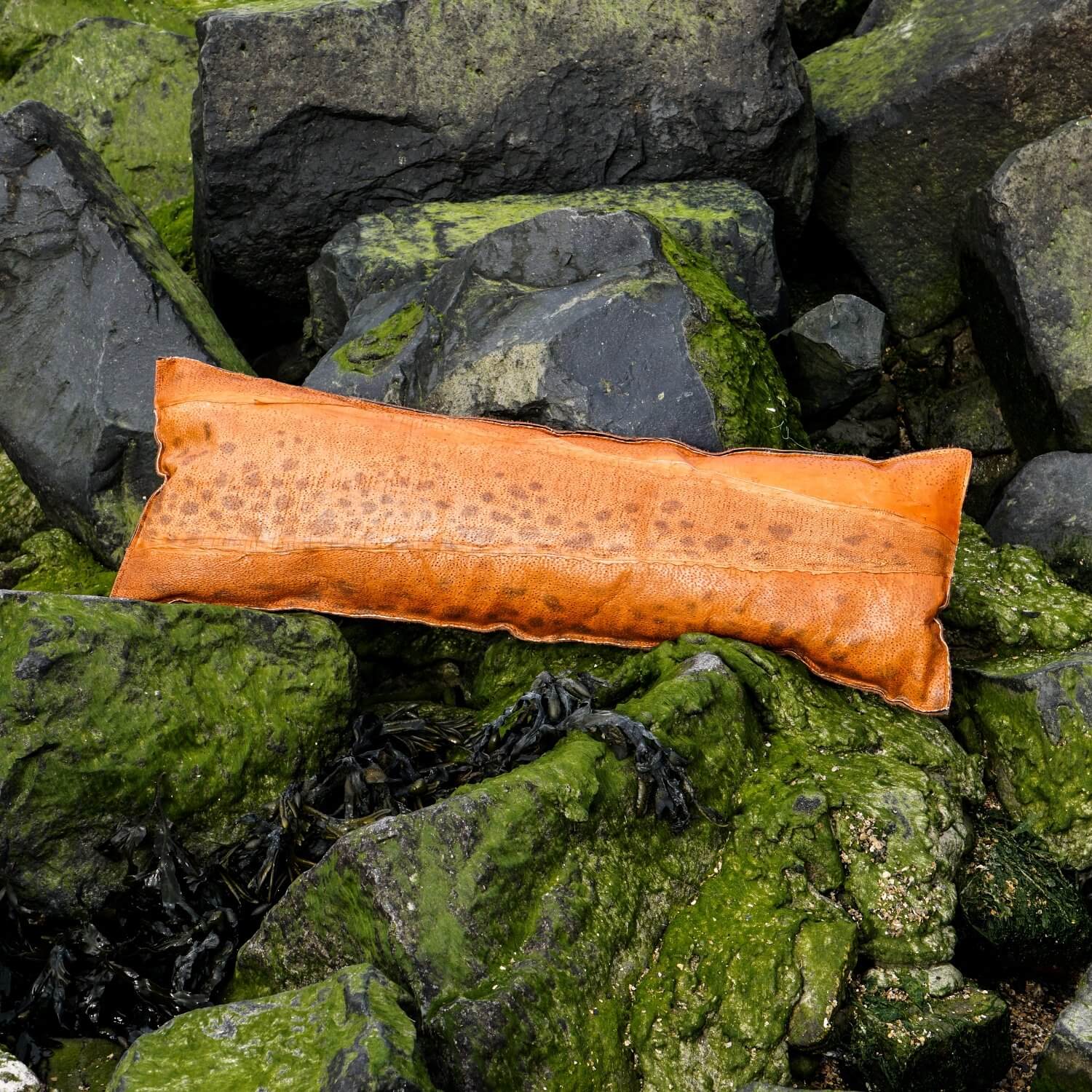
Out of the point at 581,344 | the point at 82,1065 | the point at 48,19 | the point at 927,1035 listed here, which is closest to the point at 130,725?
the point at 82,1065

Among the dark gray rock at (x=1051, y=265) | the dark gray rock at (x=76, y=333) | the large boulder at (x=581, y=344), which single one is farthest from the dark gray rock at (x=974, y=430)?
the dark gray rock at (x=76, y=333)

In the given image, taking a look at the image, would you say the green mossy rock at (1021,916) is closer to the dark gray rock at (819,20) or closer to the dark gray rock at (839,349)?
the dark gray rock at (839,349)

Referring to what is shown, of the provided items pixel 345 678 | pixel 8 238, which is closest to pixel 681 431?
pixel 345 678

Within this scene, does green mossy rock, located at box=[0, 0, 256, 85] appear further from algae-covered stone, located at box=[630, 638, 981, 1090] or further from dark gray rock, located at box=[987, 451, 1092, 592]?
algae-covered stone, located at box=[630, 638, 981, 1090]

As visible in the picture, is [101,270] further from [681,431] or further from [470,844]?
[470,844]

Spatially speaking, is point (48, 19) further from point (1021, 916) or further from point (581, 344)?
Result: point (1021, 916)

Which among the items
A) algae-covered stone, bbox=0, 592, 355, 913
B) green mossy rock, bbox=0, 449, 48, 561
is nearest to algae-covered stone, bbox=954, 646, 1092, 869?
algae-covered stone, bbox=0, 592, 355, 913
